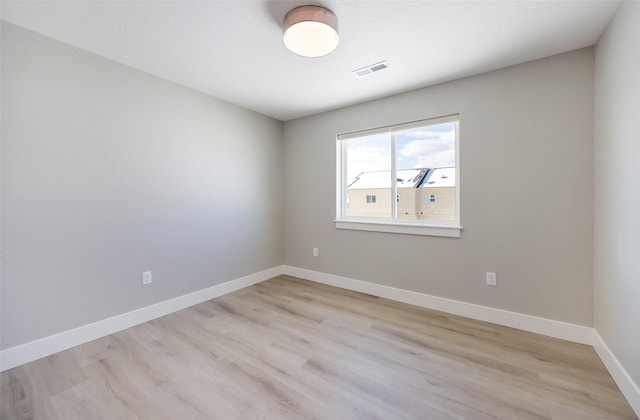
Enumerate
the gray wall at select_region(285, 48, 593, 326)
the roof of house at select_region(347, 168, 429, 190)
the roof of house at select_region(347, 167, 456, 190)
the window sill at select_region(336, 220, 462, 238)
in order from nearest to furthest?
1. the gray wall at select_region(285, 48, 593, 326)
2. the window sill at select_region(336, 220, 462, 238)
3. the roof of house at select_region(347, 167, 456, 190)
4. the roof of house at select_region(347, 168, 429, 190)

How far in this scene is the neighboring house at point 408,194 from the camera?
2777 mm

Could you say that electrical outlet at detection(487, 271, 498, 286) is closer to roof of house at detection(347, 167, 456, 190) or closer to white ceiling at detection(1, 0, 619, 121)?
roof of house at detection(347, 167, 456, 190)

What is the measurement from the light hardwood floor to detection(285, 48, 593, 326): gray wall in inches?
15.7

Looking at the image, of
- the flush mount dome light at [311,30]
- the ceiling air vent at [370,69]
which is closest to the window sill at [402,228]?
the ceiling air vent at [370,69]

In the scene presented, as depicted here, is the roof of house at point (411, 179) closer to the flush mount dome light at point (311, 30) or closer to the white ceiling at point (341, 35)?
the white ceiling at point (341, 35)

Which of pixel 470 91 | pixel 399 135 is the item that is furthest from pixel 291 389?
pixel 470 91

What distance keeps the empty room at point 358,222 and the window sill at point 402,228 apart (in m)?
0.02

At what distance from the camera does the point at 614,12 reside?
65.5 inches

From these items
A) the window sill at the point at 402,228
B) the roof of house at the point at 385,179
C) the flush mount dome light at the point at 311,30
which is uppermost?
the flush mount dome light at the point at 311,30

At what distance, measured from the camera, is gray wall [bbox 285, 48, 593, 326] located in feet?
6.86

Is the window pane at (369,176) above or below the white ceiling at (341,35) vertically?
below

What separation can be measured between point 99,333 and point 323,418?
2023 mm

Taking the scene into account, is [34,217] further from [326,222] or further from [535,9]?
[535,9]

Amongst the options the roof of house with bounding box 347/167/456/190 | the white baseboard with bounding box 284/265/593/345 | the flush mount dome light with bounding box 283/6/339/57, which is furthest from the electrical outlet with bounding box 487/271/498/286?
the flush mount dome light with bounding box 283/6/339/57
